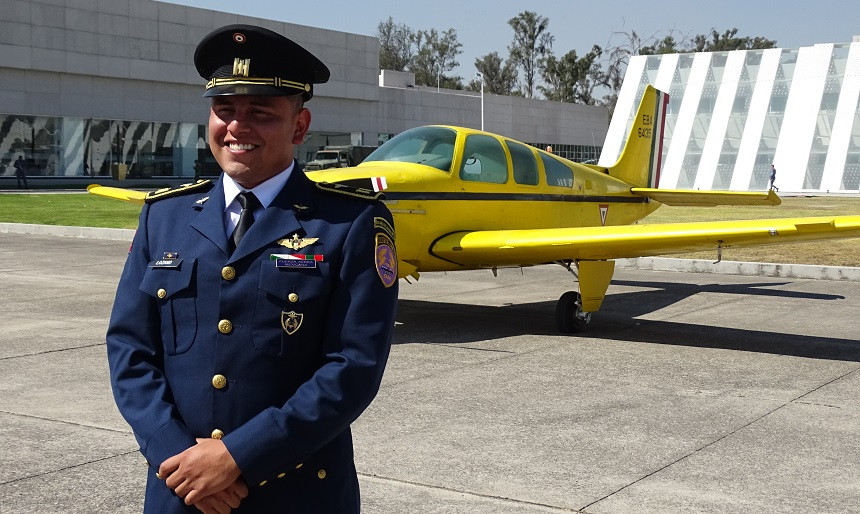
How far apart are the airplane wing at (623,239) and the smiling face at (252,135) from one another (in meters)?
8.20

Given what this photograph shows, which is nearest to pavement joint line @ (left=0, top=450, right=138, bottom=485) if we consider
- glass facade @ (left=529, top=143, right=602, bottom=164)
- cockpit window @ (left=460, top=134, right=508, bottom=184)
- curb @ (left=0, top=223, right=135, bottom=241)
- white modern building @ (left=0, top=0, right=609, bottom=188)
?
cockpit window @ (left=460, top=134, right=508, bottom=184)

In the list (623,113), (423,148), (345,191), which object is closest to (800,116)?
(623,113)

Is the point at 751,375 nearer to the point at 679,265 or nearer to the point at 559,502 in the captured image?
the point at 559,502

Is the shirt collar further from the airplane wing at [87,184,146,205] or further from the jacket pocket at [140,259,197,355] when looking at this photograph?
the airplane wing at [87,184,146,205]

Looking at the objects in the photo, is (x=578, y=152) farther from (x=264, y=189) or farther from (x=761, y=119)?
(x=264, y=189)

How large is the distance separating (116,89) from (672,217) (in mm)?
37340

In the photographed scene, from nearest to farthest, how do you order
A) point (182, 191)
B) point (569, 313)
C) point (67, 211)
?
point (182, 191) → point (569, 313) → point (67, 211)

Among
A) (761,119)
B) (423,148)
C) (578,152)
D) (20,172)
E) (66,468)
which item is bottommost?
(20,172)

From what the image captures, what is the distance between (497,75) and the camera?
125125 millimetres

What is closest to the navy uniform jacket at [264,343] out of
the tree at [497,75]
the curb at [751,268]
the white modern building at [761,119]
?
the curb at [751,268]

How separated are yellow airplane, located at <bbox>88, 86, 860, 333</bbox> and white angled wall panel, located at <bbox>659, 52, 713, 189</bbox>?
139 feet

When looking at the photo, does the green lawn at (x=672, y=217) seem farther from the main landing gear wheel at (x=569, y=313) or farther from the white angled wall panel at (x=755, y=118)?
the white angled wall panel at (x=755, y=118)

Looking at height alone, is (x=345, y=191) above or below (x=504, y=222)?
above

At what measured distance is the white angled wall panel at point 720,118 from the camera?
175 ft
